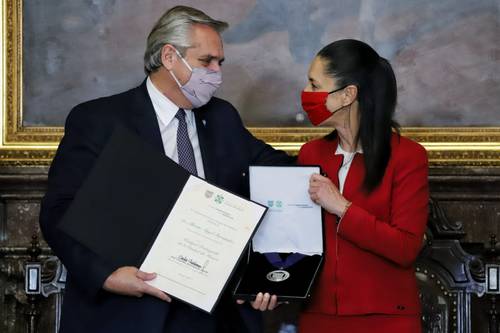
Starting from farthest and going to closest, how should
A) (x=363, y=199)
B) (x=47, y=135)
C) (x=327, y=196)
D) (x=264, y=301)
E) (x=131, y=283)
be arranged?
(x=47, y=135), (x=363, y=199), (x=327, y=196), (x=264, y=301), (x=131, y=283)

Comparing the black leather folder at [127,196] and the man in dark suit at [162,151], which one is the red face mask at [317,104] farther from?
the black leather folder at [127,196]

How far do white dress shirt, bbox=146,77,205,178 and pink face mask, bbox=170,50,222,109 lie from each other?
Result: 70 millimetres

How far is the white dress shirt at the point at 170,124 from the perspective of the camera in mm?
3515

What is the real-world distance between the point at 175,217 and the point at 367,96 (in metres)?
0.89

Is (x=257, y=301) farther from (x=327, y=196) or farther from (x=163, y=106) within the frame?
(x=163, y=106)

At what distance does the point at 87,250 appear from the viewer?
326cm

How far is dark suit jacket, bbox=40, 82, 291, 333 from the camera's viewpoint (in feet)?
10.7

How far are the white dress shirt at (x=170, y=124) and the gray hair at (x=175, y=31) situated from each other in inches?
4.1

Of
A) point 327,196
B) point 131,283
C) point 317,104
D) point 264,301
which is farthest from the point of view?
point 317,104

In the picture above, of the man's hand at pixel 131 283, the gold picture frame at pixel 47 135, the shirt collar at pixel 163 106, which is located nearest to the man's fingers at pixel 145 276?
the man's hand at pixel 131 283

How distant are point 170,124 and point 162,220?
466mm

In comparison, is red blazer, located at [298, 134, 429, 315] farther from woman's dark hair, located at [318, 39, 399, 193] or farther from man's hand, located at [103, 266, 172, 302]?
man's hand, located at [103, 266, 172, 302]

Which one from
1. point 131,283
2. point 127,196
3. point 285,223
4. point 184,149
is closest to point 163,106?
point 184,149
